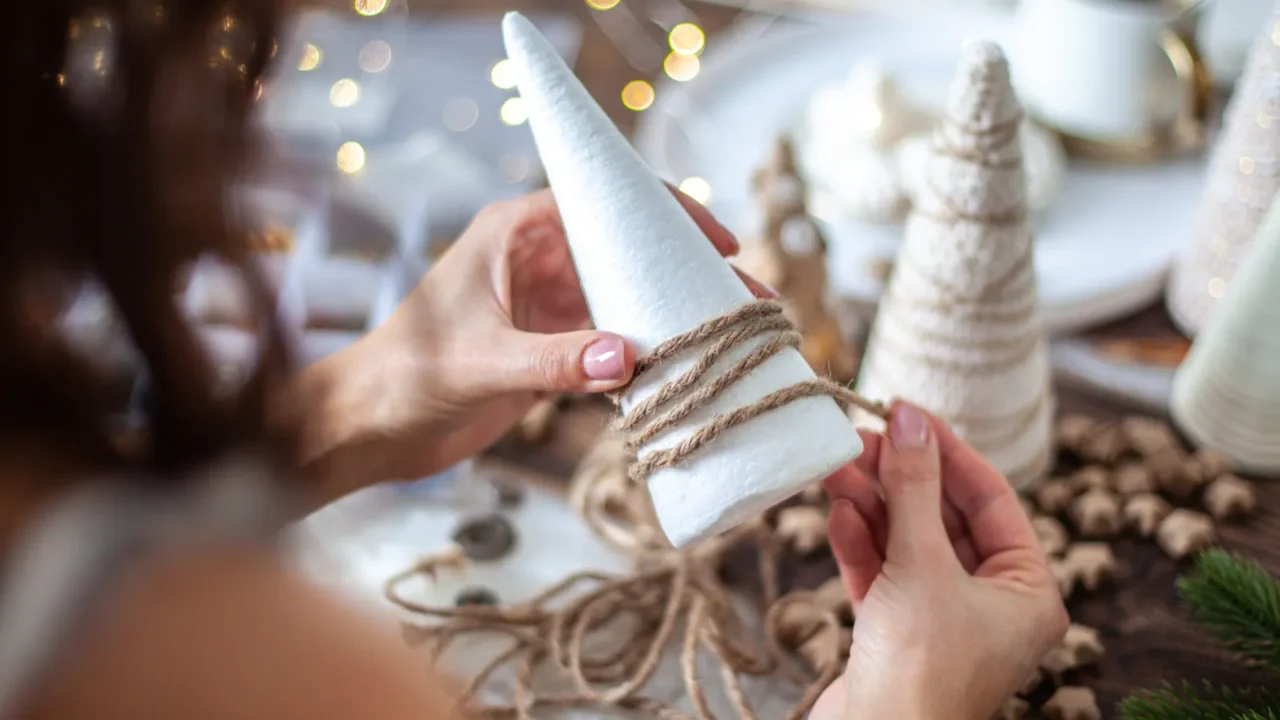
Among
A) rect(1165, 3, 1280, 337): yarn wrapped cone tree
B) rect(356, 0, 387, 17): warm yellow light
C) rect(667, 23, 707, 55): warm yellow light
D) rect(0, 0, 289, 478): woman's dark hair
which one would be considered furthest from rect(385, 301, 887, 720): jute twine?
rect(356, 0, 387, 17): warm yellow light

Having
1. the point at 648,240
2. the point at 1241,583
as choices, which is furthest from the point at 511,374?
the point at 1241,583

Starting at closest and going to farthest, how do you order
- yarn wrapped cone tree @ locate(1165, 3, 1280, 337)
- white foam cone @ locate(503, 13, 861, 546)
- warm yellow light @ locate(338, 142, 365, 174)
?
white foam cone @ locate(503, 13, 861, 546) → yarn wrapped cone tree @ locate(1165, 3, 1280, 337) → warm yellow light @ locate(338, 142, 365, 174)

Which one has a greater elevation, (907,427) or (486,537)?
(907,427)

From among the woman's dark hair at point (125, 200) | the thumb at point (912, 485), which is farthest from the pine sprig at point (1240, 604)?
the woman's dark hair at point (125, 200)

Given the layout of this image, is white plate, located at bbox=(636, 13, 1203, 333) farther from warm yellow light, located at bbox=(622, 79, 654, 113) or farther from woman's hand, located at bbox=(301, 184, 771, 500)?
woman's hand, located at bbox=(301, 184, 771, 500)

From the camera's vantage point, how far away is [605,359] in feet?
1.50

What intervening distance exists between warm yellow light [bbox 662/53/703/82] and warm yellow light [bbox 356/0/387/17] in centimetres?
36

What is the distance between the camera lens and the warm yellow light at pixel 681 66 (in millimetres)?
1125

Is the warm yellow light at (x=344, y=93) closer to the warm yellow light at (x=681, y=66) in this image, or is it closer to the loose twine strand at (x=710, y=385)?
the warm yellow light at (x=681, y=66)

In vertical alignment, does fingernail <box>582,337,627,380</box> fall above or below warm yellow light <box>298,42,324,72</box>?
above

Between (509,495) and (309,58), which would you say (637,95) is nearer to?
(309,58)

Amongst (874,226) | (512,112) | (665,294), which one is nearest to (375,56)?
(512,112)

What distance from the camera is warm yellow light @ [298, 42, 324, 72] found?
1.14m

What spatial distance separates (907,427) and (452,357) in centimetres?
26
